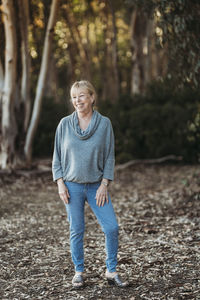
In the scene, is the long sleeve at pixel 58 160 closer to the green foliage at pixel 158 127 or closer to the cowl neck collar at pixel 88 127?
the cowl neck collar at pixel 88 127

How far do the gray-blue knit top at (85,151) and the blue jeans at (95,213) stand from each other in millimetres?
82

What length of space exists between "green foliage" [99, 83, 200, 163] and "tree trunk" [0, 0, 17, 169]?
3.03m

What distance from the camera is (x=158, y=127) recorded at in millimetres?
11281

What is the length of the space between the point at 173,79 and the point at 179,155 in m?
4.49

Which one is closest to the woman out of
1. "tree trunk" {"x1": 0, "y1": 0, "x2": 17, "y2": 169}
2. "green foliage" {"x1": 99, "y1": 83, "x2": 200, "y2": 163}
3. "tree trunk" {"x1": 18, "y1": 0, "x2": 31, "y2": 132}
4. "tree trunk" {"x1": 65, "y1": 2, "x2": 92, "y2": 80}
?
"tree trunk" {"x1": 0, "y1": 0, "x2": 17, "y2": 169}

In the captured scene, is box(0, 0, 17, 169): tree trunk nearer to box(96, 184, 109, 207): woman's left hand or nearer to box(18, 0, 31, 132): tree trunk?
box(18, 0, 31, 132): tree trunk

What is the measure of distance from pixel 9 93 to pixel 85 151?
671 cm

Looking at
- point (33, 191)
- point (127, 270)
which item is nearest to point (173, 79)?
point (33, 191)

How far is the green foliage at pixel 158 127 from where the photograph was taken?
11062 mm

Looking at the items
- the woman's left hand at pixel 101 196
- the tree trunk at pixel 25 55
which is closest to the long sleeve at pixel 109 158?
the woman's left hand at pixel 101 196

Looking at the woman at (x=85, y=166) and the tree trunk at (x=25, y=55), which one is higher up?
the tree trunk at (x=25, y=55)

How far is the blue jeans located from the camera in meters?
3.49

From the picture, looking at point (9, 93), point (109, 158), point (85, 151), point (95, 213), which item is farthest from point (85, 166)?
point (9, 93)

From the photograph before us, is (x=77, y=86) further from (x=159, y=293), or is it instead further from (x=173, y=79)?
(x=173, y=79)
